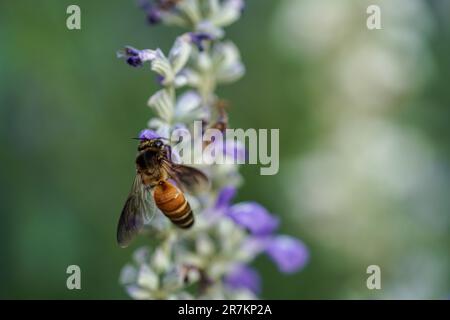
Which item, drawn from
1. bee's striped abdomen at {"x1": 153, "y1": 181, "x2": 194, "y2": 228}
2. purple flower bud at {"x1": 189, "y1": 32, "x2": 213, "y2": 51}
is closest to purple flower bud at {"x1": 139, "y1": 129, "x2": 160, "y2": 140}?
bee's striped abdomen at {"x1": 153, "y1": 181, "x2": 194, "y2": 228}

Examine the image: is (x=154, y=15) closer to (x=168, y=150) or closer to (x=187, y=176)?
(x=168, y=150)

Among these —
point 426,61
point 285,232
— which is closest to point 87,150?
point 285,232

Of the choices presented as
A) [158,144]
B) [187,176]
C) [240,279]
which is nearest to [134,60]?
[158,144]
